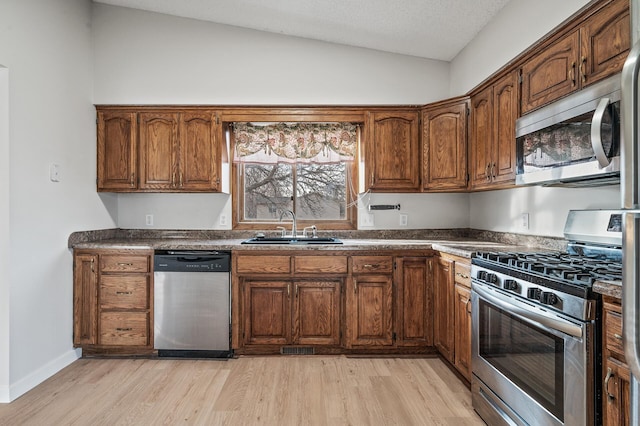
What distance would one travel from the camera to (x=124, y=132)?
11.5 feet

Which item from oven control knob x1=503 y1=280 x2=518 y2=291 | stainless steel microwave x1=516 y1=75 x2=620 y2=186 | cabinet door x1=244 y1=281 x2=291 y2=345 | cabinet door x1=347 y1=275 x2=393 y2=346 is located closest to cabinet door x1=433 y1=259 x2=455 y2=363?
cabinet door x1=347 y1=275 x2=393 y2=346

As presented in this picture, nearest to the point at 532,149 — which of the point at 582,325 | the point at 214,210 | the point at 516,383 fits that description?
the point at 582,325

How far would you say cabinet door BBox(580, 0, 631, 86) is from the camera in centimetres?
161

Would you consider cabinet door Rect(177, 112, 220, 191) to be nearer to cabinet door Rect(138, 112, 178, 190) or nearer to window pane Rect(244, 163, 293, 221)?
cabinet door Rect(138, 112, 178, 190)

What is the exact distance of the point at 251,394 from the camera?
251 cm

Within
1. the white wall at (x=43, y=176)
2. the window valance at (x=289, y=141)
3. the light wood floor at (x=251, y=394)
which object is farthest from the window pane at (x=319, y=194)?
the white wall at (x=43, y=176)

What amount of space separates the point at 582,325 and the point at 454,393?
1311 millimetres

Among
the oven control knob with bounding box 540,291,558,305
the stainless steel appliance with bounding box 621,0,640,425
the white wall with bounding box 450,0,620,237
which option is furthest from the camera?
the white wall with bounding box 450,0,620,237

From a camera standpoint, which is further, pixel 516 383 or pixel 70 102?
pixel 70 102

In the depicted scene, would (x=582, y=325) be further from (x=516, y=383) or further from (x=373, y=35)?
(x=373, y=35)

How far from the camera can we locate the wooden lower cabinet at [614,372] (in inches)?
51.9

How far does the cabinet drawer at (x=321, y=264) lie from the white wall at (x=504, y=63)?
4.40 feet

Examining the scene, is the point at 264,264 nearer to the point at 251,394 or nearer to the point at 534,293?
the point at 251,394

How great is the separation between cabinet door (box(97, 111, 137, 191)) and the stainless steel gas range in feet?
9.83
